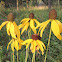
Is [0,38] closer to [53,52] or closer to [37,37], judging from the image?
[53,52]

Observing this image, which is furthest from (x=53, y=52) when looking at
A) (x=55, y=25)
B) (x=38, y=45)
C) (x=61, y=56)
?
(x=55, y=25)

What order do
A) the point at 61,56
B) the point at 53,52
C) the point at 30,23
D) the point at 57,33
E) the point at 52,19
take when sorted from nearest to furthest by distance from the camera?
the point at 57,33 → the point at 52,19 → the point at 30,23 → the point at 61,56 → the point at 53,52

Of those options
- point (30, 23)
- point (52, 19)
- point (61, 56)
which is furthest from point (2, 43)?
point (52, 19)

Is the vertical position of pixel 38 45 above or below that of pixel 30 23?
below

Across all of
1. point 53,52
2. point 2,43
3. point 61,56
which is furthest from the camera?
point 2,43

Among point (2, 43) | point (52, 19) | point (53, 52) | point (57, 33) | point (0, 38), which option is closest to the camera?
point (57, 33)

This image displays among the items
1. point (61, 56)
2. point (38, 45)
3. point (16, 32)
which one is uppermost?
point (16, 32)

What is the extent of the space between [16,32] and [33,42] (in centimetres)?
17

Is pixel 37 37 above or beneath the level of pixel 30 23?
beneath

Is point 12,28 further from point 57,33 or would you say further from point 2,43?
point 2,43

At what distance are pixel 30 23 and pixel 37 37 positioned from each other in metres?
0.15

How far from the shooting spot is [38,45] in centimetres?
79

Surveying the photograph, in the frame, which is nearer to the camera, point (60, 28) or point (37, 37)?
point (60, 28)

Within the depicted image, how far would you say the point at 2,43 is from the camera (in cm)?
198
